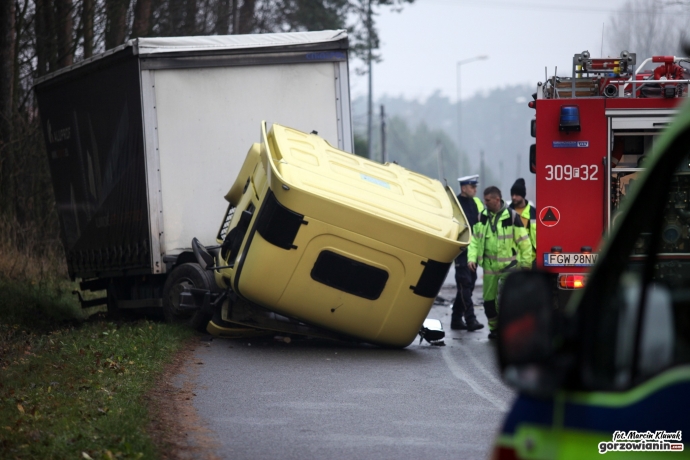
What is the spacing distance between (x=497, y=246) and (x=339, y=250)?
289 centimetres

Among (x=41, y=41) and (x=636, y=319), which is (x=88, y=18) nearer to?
(x=41, y=41)

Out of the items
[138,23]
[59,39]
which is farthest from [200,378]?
[138,23]

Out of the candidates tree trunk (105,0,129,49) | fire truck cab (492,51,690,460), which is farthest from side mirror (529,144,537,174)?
tree trunk (105,0,129,49)

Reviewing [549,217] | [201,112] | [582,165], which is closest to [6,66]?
[201,112]

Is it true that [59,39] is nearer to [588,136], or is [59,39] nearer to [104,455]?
[588,136]

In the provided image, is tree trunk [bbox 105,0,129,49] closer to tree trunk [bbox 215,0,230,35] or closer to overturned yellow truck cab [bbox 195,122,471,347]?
tree trunk [bbox 215,0,230,35]

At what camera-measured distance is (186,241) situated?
11.8 meters

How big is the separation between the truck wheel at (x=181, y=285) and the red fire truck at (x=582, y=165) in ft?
12.2

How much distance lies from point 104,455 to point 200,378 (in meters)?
3.14

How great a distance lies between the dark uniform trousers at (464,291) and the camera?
41.7ft

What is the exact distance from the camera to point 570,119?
8812mm

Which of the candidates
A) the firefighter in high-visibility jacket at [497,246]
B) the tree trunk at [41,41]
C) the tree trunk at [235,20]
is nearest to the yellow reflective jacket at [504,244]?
the firefighter in high-visibility jacket at [497,246]

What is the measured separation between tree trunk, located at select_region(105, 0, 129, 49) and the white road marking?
1194cm

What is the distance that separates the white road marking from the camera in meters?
7.56
